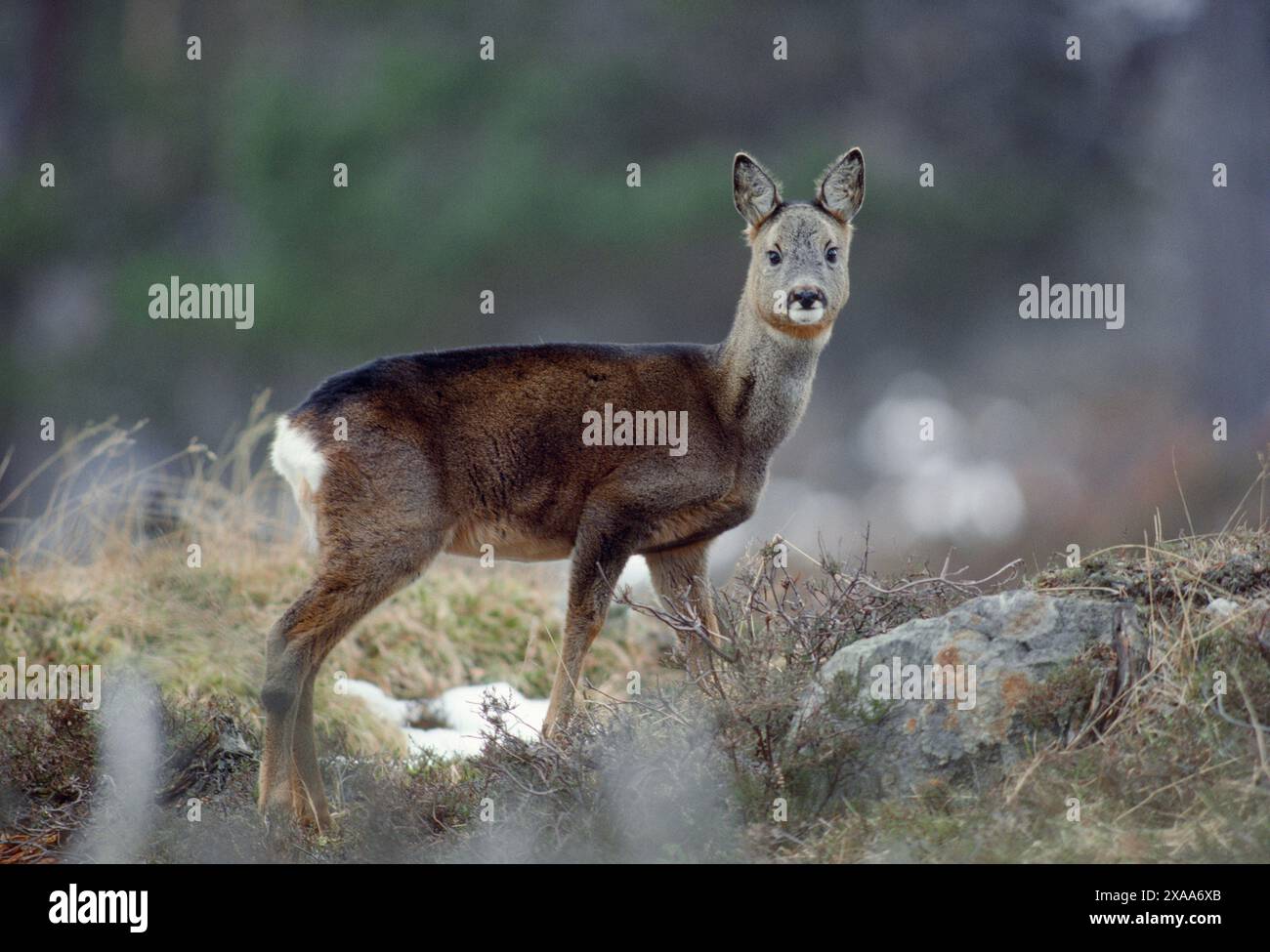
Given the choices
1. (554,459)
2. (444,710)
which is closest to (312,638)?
(554,459)

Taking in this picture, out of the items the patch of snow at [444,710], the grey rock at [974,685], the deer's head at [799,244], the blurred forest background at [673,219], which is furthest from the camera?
the blurred forest background at [673,219]

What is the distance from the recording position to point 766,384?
7.93 meters

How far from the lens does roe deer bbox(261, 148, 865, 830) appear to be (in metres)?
7.24

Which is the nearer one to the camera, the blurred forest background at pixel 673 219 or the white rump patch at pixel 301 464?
the white rump patch at pixel 301 464

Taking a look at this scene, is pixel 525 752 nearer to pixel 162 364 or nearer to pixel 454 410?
pixel 454 410

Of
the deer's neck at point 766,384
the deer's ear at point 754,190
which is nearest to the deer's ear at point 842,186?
the deer's ear at point 754,190

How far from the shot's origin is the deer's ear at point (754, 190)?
805 centimetres

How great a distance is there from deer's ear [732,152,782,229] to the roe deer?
0.5 inches

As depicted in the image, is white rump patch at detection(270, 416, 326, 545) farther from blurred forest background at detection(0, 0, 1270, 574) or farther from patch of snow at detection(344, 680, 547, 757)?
blurred forest background at detection(0, 0, 1270, 574)

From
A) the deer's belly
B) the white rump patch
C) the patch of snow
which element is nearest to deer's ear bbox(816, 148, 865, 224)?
the deer's belly

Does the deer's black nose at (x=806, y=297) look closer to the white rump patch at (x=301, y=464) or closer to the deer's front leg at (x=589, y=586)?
the deer's front leg at (x=589, y=586)

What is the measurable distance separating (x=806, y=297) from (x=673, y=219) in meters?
10.1

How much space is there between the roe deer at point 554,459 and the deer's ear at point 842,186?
0.03 ft

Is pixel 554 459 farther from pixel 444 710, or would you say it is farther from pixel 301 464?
pixel 444 710
